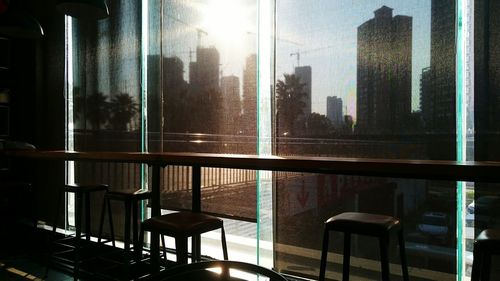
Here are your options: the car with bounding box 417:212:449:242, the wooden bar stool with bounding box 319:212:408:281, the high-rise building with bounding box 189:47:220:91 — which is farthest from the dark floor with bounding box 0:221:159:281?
the car with bounding box 417:212:449:242

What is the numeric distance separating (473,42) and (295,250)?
1.86m

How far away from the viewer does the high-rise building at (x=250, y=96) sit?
9.89 feet

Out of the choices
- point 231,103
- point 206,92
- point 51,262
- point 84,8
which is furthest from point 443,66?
point 51,262

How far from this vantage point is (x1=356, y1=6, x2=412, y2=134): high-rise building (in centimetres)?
238

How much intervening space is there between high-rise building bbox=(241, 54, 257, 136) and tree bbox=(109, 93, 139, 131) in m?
1.36

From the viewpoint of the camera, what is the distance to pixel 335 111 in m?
2.63

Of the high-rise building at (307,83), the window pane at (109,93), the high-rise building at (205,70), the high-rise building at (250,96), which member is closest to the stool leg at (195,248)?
the high-rise building at (250,96)

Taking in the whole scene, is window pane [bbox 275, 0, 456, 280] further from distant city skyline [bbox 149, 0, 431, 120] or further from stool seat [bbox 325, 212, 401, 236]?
stool seat [bbox 325, 212, 401, 236]

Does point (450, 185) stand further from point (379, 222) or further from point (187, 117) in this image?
point (187, 117)

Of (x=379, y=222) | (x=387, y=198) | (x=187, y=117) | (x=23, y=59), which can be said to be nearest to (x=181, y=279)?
(x=379, y=222)

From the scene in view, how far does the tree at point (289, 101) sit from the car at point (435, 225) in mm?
1089

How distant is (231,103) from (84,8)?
146 centimetres

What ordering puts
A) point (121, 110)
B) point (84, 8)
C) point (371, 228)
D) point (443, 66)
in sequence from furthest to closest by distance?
point (121, 110) < point (84, 8) < point (443, 66) < point (371, 228)

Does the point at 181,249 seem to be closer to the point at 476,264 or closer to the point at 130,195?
the point at 130,195
